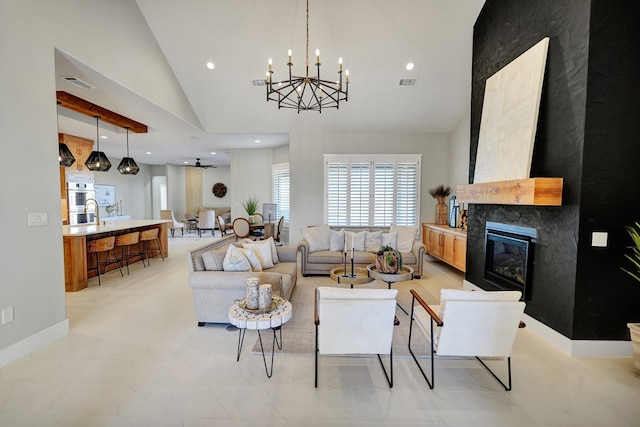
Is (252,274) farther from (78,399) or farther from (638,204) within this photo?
(638,204)

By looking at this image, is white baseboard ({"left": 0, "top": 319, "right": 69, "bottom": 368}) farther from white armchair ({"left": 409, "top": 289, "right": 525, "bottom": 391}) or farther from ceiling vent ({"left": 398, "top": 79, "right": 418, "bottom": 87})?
ceiling vent ({"left": 398, "top": 79, "right": 418, "bottom": 87})

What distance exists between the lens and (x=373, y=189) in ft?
22.8

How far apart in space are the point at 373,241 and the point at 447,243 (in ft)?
4.64

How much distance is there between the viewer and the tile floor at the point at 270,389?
79.3 inches

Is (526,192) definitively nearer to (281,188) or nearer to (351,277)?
(351,277)

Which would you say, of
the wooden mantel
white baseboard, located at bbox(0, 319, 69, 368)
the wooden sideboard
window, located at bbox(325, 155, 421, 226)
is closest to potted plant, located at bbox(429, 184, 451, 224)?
the wooden sideboard

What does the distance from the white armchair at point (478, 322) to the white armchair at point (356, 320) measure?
40 cm

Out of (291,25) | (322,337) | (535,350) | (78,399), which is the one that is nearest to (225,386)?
(322,337)

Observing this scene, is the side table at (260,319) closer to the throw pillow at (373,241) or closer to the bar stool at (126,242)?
the throw pillow at (373,241)

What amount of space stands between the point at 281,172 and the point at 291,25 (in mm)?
4448

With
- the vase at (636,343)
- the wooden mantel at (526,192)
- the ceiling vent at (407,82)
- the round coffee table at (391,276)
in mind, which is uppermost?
the ceiling vent at (407,82)

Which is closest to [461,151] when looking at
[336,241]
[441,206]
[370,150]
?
[441,206]

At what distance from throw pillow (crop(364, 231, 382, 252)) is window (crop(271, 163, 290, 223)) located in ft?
11.5

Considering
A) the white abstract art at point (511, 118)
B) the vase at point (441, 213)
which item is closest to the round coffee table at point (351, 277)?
the white abstract art at point (511, 118)
